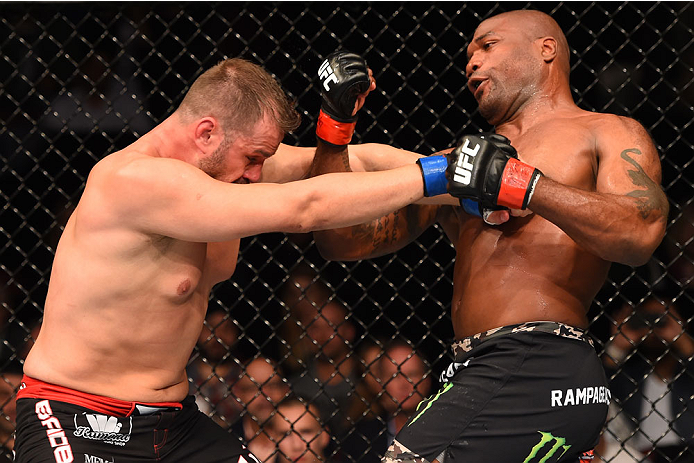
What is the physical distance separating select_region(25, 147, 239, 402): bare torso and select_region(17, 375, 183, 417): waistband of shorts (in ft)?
0.04

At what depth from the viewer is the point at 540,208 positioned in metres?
1.52

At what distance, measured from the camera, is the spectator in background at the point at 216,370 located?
279 centimetres

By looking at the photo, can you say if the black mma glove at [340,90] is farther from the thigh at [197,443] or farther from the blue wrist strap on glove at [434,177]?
the thigh at [197,443]

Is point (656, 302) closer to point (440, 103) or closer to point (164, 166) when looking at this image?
point (440, 103)

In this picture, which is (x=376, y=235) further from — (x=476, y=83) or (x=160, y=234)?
(x=160, y=234)

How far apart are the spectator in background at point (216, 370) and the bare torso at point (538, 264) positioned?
1.28 meters

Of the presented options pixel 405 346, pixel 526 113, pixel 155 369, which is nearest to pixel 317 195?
pixel 155 369

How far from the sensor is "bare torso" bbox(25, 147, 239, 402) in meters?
1.54

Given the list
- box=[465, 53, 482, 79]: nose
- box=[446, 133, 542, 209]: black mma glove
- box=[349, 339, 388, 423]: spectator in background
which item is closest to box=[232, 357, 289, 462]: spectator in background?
box=[349, 339, 388, 423]: spectator in background

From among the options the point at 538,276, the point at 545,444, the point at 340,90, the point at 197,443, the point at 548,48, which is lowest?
the point at 197,443

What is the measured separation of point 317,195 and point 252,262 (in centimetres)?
166

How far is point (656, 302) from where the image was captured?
2775 mm

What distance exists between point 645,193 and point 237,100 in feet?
3.05

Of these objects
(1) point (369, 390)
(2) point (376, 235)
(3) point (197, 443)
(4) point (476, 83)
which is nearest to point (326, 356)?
(1) point (369, 390)
